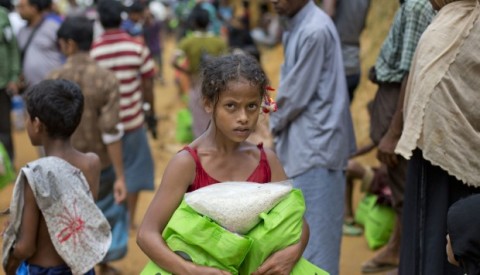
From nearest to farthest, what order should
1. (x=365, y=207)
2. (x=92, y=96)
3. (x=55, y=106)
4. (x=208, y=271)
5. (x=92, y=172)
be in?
(x=208, y=271) → (x=55, y=106) → (x=92, y=172) → (x=92, y=96) → (x=365, y=207)

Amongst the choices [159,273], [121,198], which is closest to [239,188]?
[159,273]

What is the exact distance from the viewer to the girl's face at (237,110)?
330 centimetres

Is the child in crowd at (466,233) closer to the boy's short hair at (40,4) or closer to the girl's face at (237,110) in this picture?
the girl's face at (237,110)

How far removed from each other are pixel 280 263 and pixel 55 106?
1493mm

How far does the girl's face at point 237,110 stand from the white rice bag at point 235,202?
244 mm

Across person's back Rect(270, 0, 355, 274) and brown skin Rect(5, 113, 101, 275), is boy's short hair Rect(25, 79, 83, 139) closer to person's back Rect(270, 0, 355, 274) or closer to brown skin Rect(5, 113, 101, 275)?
brown skin Rect(5, 113, 101, 275)

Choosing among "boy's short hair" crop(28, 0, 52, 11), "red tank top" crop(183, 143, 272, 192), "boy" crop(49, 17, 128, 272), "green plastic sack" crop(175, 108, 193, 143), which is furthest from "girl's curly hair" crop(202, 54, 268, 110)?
"green plastic sack" crop(175, 108, 193, 143)

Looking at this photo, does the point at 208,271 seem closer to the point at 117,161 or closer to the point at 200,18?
the point at 117,161

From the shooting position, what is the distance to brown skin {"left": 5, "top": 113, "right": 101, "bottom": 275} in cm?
383

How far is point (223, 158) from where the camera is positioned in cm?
340

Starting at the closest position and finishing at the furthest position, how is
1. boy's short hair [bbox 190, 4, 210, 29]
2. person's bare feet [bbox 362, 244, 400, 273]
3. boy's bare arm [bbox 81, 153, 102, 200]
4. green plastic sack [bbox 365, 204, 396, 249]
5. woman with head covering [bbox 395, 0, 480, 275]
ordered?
1. woman with head covering [bbox 395, 0, 480, 275]
2. boy's bare arm [bbox 81, 153, 102, 200]
3. person's bare feet [bbox 362, 244, 400, 273]
4. green plastic sack [bbox 365, 204, 396, 249]
5. boy's short hair [bbox 190, 4, 210, 29]

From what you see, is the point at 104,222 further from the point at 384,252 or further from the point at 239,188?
the point at 384,252

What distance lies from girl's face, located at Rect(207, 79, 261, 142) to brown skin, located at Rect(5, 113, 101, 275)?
1051 mm

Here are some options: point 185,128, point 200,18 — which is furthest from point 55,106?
point 185,128
